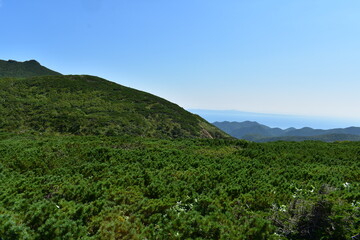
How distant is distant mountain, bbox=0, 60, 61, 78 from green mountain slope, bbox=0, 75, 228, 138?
180 feet

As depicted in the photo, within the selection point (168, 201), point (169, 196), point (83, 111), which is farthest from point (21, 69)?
point (168, 201)

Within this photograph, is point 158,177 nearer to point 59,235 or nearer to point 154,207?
point 154,207

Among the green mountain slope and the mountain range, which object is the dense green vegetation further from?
the green mountain slope

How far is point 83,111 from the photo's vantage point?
41.7m

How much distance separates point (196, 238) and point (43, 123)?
37.1 m

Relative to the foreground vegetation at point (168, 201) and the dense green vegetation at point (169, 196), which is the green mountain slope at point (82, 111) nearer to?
the dense green vegetation at point (169, 196)

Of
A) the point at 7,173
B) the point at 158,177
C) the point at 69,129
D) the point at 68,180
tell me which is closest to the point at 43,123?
the point at 69,129

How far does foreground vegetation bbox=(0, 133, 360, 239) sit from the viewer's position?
584 centimetres

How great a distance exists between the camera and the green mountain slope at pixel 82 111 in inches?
1330

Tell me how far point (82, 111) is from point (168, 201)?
39490 mm

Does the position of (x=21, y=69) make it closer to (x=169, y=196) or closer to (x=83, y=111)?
(x=83, y=111)

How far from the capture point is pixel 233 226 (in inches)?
245

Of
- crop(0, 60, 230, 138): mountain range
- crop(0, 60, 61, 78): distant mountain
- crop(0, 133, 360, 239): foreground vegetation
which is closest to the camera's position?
crop(0, 133, 360, 239): foreground vegetation

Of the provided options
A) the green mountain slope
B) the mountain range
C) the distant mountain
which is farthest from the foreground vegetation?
the distant mountain
